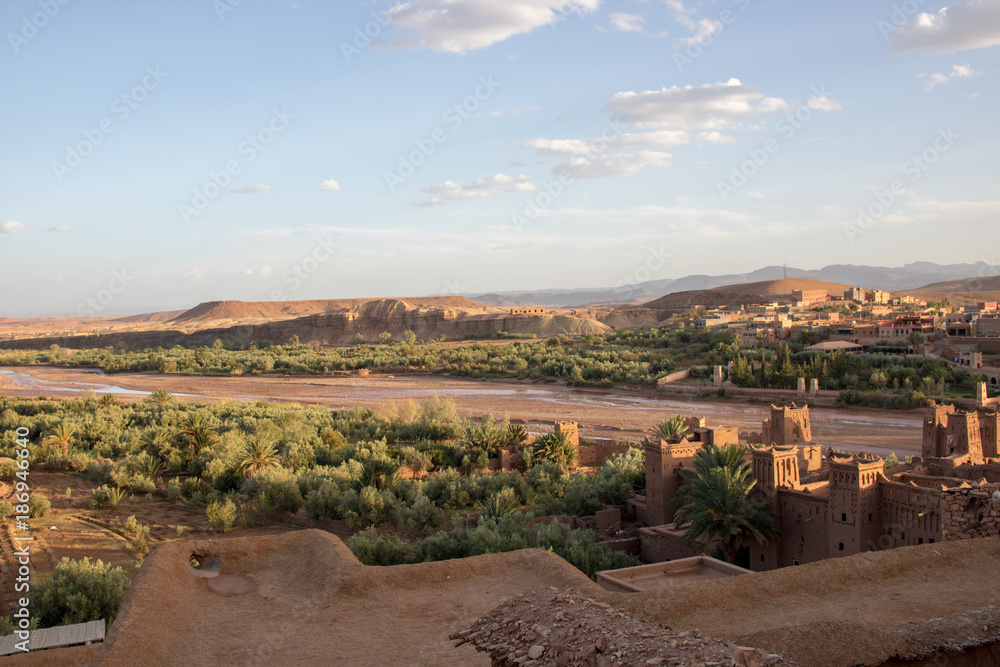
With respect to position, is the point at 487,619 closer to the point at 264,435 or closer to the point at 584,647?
the point at 584,647

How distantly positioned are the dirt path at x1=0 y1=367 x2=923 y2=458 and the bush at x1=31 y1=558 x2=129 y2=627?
2061 cm

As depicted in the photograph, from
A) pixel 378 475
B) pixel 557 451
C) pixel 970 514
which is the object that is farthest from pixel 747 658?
pixel 557 451

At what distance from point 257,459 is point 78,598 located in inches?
362

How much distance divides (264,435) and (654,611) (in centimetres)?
1851

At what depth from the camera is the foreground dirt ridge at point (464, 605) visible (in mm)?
5352

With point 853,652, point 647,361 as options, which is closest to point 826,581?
point 853,652

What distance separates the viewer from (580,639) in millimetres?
4305

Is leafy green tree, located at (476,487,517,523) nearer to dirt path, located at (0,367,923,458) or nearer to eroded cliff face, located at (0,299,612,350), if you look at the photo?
dirt path, located at (0,367,923,458)

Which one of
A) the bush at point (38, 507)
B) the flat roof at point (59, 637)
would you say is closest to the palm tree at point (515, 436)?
the bush at point (38, 507)

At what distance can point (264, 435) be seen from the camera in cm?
2262

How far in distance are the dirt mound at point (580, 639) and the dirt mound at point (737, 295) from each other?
93630 millimetres

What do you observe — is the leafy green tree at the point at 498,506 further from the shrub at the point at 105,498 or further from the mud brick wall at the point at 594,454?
the shrub at the point at 105,498

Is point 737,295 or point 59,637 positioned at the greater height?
point 737,295

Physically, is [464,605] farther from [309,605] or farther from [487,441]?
[487,441]
